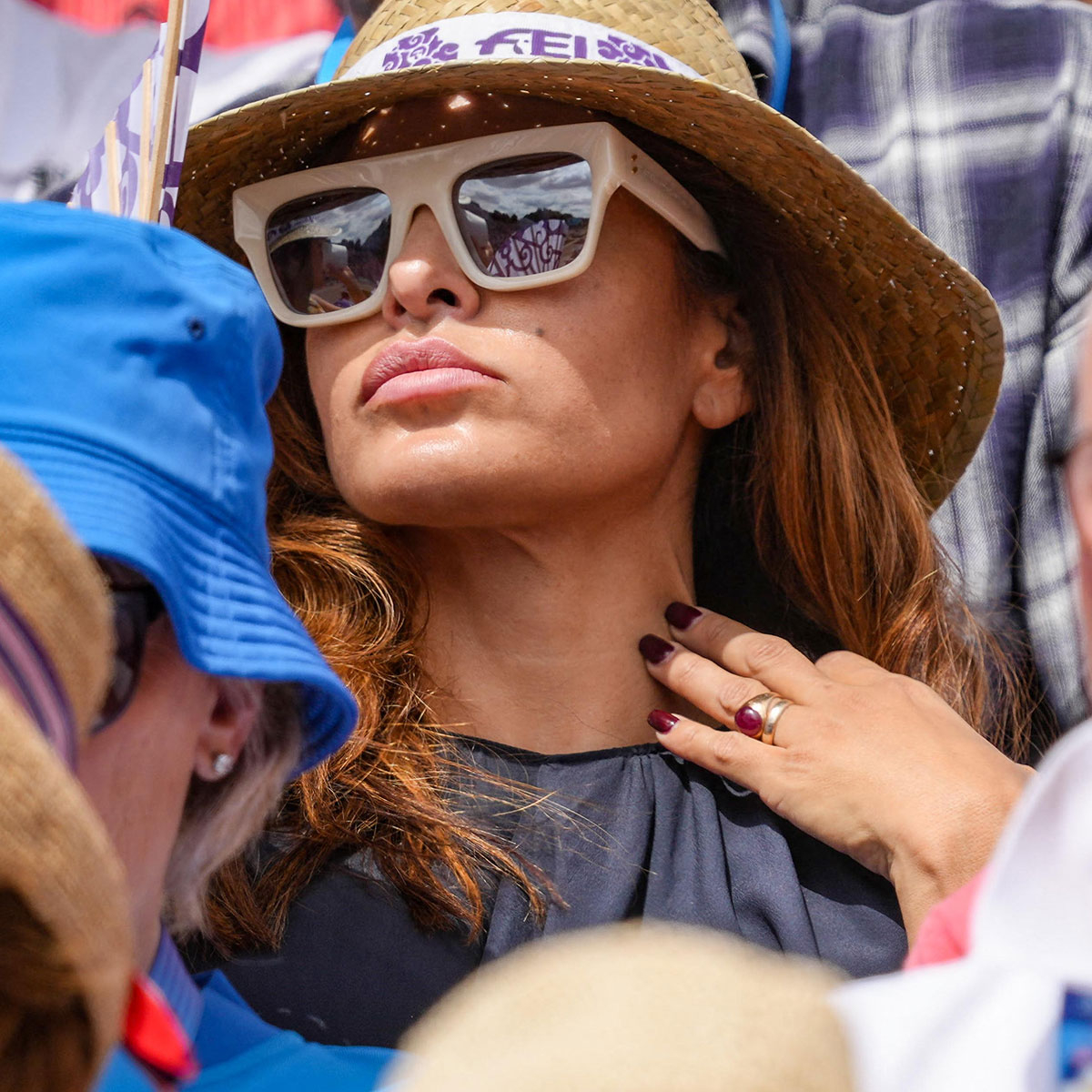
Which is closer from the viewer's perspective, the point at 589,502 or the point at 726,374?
the point at 589,502

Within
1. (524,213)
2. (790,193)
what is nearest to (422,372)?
(524,213)

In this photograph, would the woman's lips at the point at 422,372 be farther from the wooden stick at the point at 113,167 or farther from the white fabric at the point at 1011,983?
the white fabric at the point at 1011,983

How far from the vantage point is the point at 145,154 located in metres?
1.39

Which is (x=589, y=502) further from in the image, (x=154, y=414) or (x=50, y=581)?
(x=50, y=581)

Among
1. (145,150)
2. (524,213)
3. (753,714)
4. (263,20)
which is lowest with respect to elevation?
(753,714)

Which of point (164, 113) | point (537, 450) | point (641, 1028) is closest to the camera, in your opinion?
point (641, 1028)

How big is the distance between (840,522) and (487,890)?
0.77m

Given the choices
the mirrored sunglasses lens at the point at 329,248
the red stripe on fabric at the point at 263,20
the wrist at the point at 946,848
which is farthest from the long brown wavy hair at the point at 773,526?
the red stripe on fabric at the point at 263,20

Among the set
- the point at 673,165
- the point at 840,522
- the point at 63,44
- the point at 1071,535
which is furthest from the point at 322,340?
the point at 1071,535

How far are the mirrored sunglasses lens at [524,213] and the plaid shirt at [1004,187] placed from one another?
3.04 feet

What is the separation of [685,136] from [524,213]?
0.86 ft

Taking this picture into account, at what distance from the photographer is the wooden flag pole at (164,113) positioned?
1355 millimetres

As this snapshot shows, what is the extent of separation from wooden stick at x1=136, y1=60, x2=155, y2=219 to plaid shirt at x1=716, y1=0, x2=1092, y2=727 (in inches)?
56.4

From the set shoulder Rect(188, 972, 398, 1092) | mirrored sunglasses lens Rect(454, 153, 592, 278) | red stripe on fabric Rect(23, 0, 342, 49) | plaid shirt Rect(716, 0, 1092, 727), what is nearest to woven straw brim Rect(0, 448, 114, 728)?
shoulder Rect(188, 972, 398, 1092)
